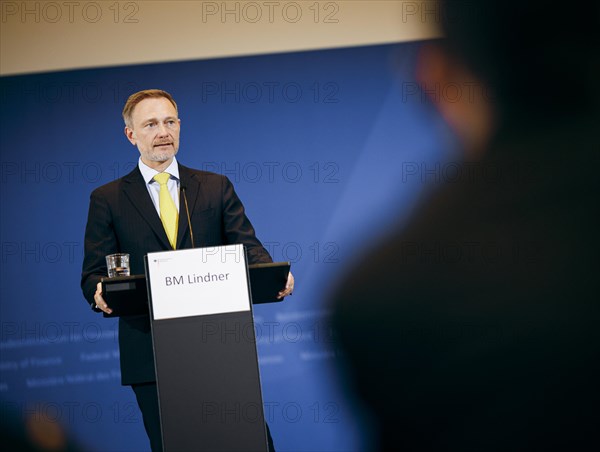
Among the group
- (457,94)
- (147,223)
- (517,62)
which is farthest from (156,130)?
(517,62)

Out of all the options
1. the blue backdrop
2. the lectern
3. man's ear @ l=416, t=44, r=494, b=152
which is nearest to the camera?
the lectern

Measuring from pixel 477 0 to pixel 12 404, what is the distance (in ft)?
12.3

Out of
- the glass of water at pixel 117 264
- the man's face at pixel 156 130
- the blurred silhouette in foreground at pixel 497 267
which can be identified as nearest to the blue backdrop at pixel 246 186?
the blurred silhouette in foreground at pixel 497 267

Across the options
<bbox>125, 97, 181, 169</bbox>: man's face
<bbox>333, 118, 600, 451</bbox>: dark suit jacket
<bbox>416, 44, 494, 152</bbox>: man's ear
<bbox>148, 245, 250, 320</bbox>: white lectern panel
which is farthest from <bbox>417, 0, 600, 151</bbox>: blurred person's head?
<bbox>148, 245, 250, 320</bbox>: white lectern panel

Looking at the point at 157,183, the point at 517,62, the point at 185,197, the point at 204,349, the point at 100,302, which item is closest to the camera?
the point at 204,349

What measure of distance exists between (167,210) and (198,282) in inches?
33.1

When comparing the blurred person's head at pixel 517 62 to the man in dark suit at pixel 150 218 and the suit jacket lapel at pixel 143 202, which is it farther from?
the suit jacket lapel at pixel 143 202

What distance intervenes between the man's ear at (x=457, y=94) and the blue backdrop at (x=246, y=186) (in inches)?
3.4

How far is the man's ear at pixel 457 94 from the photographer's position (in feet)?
15.9

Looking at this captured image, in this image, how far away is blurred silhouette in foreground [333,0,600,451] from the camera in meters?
4.75

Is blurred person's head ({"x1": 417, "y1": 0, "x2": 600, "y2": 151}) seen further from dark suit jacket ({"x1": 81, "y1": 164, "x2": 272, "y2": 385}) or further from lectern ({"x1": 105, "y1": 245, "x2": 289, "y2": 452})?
lectern ({"x1": 105, "y1": 245, "x2": 289, "y2": 452})

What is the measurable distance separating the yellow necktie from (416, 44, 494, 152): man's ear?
1912mm

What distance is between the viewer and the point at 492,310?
4.81m

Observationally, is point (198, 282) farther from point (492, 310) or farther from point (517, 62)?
point (517, 62)
